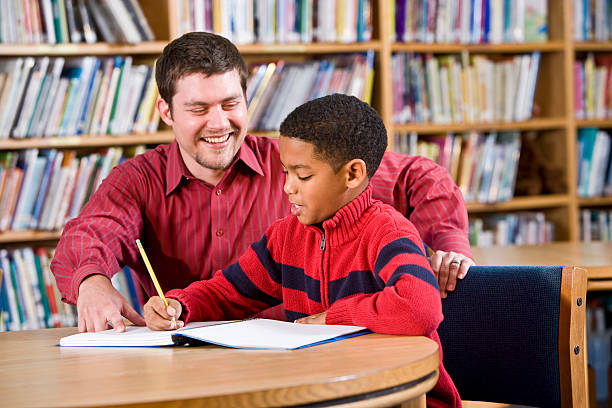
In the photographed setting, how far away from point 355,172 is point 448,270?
0.30m

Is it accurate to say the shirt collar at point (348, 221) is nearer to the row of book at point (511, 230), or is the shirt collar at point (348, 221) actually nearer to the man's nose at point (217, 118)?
the man's nose at point (217, 118)

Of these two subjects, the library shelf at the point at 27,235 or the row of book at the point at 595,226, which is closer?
the library shelf at the point at 27,235

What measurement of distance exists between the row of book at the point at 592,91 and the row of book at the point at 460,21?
260mm

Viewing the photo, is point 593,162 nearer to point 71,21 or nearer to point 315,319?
point 71,21

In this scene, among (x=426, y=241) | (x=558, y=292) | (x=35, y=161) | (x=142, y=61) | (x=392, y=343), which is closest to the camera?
(x=392, y=343)

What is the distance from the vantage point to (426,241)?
194 cm

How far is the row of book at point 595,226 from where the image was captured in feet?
12.0

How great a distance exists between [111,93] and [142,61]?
249mm

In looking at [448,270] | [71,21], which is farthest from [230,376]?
[71,21]

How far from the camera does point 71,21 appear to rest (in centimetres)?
297

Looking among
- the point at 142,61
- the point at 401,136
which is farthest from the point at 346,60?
the point at 142,61

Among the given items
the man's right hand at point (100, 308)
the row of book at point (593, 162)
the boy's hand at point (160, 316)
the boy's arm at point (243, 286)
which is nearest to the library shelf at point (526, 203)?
the row of book at point (593, 162)

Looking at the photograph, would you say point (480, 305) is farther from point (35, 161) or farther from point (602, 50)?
point (602, 50)

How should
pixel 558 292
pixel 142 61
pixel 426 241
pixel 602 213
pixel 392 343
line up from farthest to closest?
pixel 602 213 < pixel 142 61 < pixel 426 241 < pixel 558 292 < pixel 392 343
